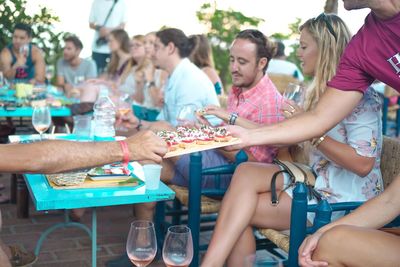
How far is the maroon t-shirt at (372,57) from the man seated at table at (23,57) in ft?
19.3

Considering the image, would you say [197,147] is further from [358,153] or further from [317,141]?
[358,153]

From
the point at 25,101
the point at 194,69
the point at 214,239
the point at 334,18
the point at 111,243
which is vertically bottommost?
the point at 111,243

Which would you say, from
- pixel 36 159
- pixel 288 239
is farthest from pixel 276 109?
pixel 36 159

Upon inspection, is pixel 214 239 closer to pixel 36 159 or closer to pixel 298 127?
pixel 298 127

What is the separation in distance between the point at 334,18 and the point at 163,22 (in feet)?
26.5

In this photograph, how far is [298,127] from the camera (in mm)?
2893

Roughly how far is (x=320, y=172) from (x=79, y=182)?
53.6 inches

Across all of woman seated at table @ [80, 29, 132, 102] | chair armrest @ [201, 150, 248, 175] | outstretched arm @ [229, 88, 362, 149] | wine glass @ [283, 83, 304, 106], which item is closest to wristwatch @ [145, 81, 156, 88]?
woman seated at table @ [80, 29, 132, 102]

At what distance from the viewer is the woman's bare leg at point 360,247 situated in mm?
2191

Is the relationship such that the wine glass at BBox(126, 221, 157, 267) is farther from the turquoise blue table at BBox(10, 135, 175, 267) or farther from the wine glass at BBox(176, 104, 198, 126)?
the wine glass at BBox(176, 104, 198, 126)

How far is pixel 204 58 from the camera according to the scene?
257 inches

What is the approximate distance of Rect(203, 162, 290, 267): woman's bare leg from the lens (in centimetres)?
301

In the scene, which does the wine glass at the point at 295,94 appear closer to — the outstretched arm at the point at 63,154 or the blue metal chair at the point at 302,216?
the blue metal chair at the point at 302,216

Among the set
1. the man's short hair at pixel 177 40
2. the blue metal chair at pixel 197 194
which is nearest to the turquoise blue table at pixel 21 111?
the man's short hair at pixel 177 40
